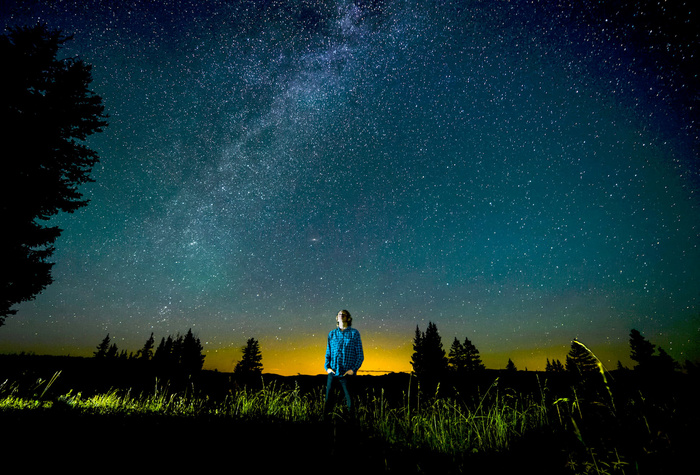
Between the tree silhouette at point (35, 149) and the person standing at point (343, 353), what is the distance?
9.78 metres

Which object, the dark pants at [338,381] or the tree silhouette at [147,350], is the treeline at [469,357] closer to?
the dark pants at [338,381]

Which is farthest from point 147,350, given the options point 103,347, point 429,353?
point 429,353

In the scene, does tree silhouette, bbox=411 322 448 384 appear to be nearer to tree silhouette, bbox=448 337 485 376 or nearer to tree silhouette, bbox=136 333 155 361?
tree silhouette, bbox=448 337 485 376

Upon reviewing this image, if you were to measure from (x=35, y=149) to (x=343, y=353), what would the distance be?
1101 centimetres

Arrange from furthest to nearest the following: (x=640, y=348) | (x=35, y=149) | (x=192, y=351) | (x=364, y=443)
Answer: (x=192, y=351) → (x=640, y=348) → (x=35, y=149) → (x=364, y=443)

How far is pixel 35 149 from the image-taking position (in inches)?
330

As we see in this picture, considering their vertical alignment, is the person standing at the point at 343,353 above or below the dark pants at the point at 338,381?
above

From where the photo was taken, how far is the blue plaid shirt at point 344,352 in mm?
5105

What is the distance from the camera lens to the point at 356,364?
5.16 m

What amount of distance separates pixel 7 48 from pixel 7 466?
42.3ft

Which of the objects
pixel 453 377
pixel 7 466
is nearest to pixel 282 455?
pixel 7 466

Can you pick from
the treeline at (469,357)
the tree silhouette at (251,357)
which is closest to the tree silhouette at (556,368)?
the treeline at (469,357)

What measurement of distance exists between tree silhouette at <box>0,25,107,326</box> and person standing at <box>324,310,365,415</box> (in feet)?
32.1

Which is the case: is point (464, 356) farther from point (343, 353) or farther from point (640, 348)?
point (343, 353)
